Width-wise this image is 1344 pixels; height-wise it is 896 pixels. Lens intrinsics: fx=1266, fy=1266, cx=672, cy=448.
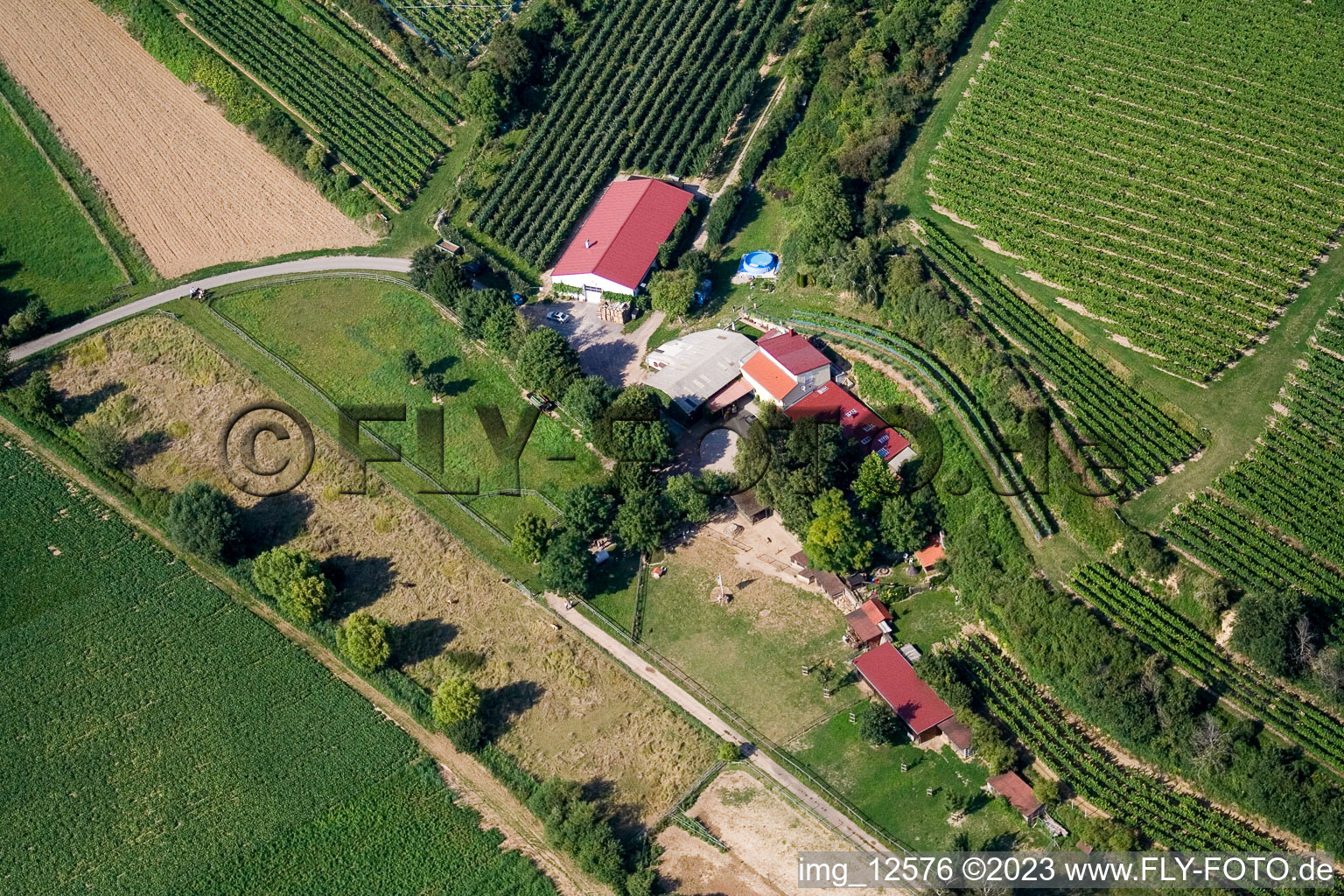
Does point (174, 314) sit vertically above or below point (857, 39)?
below

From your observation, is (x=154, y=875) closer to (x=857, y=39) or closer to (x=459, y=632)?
(x=459, y=632)

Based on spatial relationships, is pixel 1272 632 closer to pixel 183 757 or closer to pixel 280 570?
pixel 280 570

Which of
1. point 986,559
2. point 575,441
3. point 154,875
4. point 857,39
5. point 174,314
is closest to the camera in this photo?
point 154,875

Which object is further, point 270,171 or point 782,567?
point 270,171

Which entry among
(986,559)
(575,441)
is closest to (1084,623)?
(986,559)

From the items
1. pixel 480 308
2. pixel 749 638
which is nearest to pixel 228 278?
pixel 480 308

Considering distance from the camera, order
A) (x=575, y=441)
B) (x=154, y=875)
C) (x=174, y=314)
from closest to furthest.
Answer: (x=154, y=875) < (x=575, y=441) < (x=174, y=314)

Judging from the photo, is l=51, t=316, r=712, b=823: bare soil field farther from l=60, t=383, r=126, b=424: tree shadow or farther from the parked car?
the parked car
